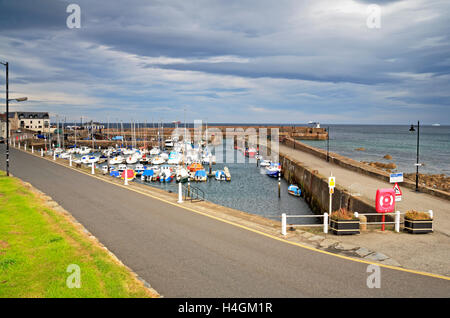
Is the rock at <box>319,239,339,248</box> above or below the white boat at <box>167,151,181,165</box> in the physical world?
above

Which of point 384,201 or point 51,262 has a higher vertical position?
point 384,201

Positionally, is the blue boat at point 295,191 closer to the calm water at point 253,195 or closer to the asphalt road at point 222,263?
the calm water at point 253,195

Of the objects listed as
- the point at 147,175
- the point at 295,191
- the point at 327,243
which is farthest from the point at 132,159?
the point at 327,243

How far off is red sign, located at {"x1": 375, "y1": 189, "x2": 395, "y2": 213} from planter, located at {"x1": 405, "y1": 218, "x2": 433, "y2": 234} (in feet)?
5.69

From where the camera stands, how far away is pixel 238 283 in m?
8.70

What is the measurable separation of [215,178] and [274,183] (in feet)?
33.5

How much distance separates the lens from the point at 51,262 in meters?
9.18

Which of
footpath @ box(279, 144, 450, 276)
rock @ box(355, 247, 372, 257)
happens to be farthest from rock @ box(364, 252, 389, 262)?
footpath @ box(279, 144, 450, 276)

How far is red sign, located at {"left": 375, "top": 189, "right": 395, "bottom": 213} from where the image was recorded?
15.5 m

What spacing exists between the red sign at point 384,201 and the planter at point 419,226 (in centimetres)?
173

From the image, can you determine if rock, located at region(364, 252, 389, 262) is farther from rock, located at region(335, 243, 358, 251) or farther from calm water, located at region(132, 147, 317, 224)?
calm water, located at region(132, 147, 317, 224)

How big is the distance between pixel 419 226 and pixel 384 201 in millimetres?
2125

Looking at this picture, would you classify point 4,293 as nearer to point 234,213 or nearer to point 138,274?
point 138,274

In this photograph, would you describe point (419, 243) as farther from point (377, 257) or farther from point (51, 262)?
point (51, 262)
